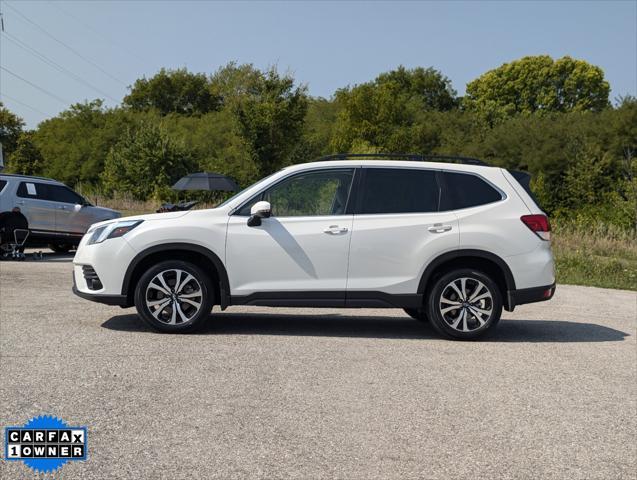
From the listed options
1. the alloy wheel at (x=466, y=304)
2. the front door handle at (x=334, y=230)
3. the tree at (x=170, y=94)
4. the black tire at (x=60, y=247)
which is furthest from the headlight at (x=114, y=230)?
the tree at (x=170, y=94)

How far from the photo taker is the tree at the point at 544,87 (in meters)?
80.1

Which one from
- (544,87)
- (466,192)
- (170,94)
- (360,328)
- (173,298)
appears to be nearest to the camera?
(173,298)

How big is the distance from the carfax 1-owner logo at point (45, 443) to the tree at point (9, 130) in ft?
261

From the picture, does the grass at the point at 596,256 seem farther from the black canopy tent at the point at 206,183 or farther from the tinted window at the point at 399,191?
the black canopy tent at the point at 206,183

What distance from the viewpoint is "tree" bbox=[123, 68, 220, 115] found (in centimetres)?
8831

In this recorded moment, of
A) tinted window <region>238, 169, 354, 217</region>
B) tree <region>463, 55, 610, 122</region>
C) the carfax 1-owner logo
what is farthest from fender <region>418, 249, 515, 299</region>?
tree <region>463, 55, 610, 122</region>

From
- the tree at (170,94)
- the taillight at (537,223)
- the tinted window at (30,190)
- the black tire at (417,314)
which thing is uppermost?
the tree at (170,94)

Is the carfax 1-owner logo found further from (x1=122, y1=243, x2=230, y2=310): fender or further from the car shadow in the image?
the car shadow

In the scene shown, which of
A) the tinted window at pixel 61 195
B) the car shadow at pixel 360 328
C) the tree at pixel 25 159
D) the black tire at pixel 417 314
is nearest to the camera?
the car shadow at pixel 360 328

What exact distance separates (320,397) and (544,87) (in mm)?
80958

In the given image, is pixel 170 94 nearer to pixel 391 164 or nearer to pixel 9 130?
pixel 9 130

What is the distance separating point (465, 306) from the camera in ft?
Answer: 26.6

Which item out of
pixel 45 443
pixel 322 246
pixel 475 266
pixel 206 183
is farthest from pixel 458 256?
pixel 206 183

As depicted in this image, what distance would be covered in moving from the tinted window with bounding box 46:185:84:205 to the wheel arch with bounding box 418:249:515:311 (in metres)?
13.0
